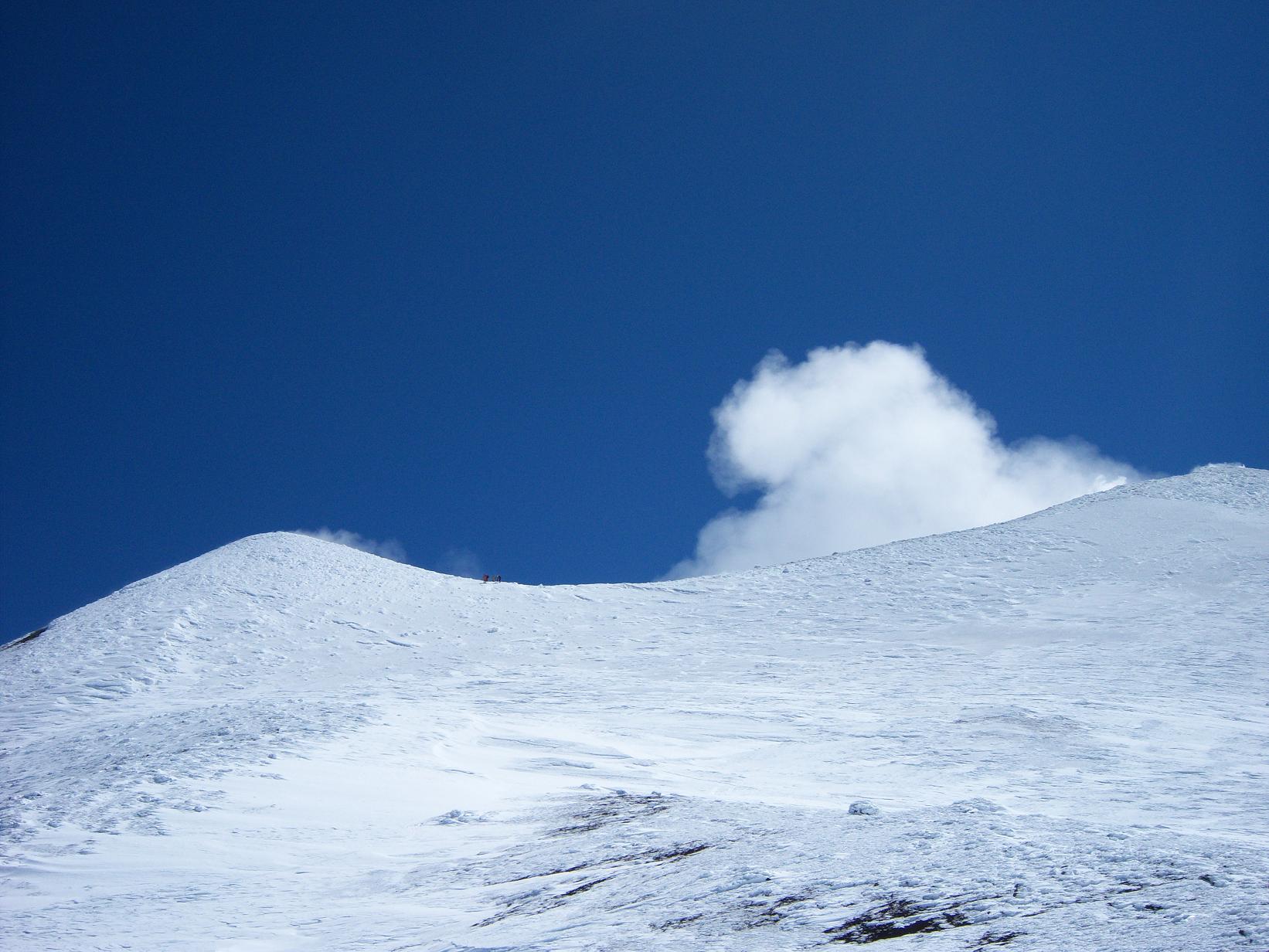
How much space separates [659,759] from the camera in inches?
440

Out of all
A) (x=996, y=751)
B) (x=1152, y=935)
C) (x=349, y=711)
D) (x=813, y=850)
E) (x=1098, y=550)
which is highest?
(x=1098, y=550)

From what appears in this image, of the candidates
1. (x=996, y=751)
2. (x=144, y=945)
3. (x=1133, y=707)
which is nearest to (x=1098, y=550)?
(x=1133, y=707)

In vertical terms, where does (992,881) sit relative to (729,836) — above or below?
below

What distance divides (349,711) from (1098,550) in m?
20.6

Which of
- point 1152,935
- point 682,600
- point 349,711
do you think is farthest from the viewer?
point 682,600

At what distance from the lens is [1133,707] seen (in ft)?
41.7

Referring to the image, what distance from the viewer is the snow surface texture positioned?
5.21 metres

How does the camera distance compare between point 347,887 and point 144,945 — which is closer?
point 144,945

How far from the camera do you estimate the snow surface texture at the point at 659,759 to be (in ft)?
17.1

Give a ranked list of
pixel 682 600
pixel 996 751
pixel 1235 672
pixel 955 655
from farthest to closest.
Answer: pixel 682 600, pixel 955 655, pixel 1235 672, pixel 996 751

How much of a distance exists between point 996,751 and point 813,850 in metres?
5.33

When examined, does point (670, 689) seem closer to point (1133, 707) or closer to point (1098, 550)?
point (1133, 707)

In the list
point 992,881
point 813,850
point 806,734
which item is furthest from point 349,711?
point 992,881

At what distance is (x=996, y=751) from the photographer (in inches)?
411
